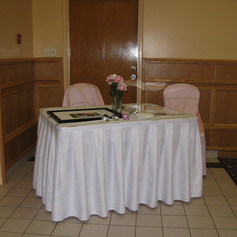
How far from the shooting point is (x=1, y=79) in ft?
11.6

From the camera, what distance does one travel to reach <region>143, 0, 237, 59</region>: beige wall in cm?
438

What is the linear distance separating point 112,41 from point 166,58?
0.80 m

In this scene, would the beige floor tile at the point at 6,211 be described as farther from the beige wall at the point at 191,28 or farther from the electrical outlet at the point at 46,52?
the beige wall at the point at 191,28

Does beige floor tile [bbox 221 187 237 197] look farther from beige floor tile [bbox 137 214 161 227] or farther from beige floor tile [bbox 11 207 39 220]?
beige floor tile [bbox 11 207 39 220]

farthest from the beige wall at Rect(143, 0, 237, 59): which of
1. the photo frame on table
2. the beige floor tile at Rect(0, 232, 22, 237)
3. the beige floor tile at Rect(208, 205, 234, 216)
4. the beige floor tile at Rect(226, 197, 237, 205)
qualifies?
the beige floor tile at Rect(0, 232, 22, 237)

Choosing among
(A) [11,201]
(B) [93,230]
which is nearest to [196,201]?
(B) [93,230]

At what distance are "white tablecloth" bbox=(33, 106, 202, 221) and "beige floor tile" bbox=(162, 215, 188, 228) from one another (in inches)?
6.7

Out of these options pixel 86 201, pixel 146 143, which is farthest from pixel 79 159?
pixel 146 143

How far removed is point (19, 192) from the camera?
11.0 ft

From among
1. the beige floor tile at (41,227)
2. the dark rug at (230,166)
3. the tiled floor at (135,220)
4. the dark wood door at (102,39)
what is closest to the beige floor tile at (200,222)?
the tiled floor at (135,220)

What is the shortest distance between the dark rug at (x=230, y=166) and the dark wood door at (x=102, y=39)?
1.53 metres

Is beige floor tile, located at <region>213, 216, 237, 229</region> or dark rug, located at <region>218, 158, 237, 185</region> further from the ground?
dark rug, located at <region>218, 158, 237, 185</region>

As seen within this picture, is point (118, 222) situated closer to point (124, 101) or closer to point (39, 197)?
point (39, 197)

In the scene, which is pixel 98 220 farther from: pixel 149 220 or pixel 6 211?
pixel 6 211
